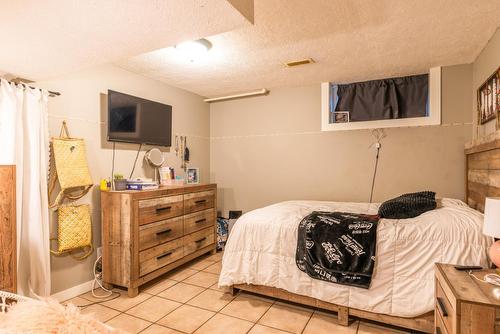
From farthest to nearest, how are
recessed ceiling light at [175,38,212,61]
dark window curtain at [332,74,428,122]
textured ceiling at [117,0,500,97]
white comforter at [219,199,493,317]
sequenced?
1. dark window curtain at [332,74,428,122]
2. recessed ceiling light at [175,38,212,61]
3. textured ceiling at [117,0,500,97]
4. white comforter at [219,199,493,317]

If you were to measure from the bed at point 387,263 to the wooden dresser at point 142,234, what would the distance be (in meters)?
0.83

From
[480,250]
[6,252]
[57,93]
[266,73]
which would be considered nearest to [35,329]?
[6,252]

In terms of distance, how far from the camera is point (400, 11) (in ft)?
6.55

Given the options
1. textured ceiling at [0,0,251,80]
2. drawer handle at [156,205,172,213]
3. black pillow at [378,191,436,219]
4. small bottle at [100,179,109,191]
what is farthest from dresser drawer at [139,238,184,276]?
black pillow at [378,191,436,219]

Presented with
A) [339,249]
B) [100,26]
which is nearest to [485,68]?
[339,249]

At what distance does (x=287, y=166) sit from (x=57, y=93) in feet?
9.13

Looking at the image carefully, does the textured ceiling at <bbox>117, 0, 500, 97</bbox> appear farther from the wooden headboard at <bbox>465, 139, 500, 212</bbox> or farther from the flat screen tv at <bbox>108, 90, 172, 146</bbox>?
the wooden headboard at <bbox>465, 139, 500, 212</bbox>

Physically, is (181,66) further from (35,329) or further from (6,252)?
(35,329)

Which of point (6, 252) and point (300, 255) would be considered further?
point (300, 255)

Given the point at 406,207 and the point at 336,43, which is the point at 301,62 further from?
the point at 406,207

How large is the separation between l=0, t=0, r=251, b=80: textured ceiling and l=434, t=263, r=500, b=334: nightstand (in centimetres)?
162

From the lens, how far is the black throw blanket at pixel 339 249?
199cm

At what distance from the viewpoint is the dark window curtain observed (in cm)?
328

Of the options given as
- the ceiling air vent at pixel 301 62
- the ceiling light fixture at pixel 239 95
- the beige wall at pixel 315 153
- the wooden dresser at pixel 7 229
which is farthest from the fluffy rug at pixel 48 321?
the ceiling light fixture at pixel 239 95
